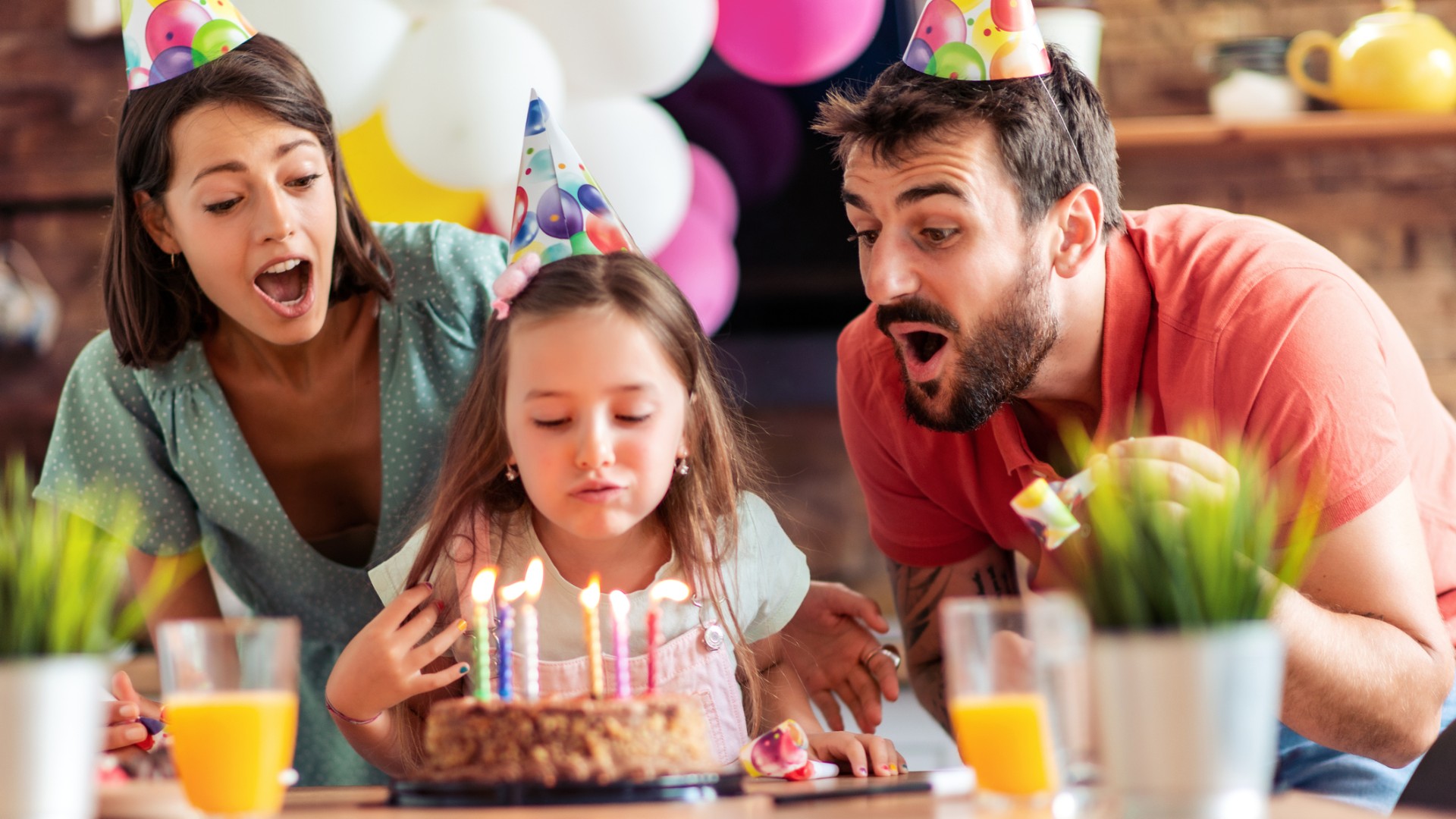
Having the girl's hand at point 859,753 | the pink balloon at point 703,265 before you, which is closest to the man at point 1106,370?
the girl's hand at point 859,753

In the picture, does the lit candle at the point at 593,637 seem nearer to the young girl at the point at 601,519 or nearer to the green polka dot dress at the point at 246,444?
the young girl at the point at 601,519

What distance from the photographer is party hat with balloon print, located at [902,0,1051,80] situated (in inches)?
67.7

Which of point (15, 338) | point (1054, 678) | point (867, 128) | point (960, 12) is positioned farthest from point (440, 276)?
point (15, 338)

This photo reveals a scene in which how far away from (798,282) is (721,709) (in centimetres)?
171

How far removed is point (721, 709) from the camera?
5.37 feet

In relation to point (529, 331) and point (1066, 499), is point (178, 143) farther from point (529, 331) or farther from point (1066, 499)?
point (1066, 499)

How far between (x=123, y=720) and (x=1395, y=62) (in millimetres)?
2620

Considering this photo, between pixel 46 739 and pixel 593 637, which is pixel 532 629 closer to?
pixel 593 637

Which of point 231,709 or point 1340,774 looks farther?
point 1340,774

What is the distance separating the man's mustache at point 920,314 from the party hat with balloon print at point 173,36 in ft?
3.04

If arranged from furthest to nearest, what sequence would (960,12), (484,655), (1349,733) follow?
(960,12) < (1349,733) < (484,655)

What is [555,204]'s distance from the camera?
1.67 meters

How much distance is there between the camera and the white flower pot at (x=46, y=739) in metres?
0.87

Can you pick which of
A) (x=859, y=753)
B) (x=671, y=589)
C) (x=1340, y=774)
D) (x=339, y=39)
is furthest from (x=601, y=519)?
(x=339, y=39)
